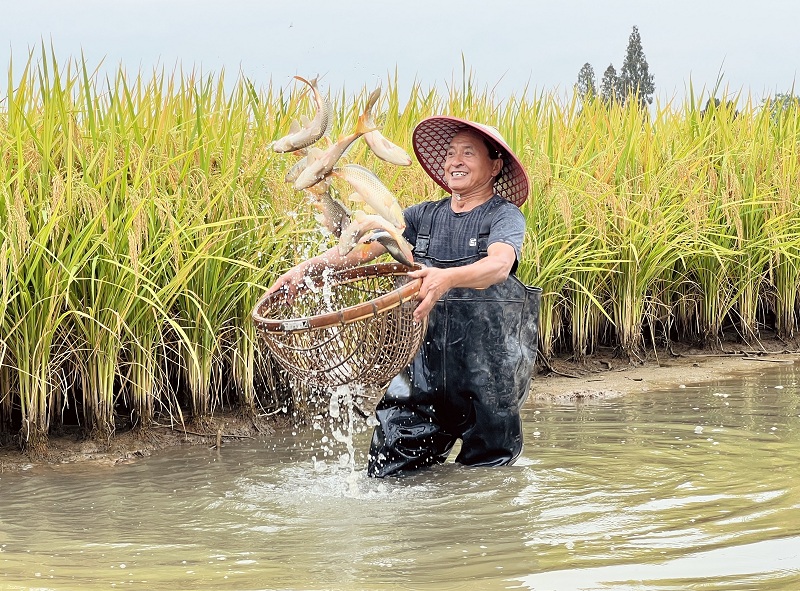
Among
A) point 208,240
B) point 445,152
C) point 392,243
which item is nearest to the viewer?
point 392,243

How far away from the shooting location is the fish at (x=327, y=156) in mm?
3512

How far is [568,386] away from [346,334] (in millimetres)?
2939

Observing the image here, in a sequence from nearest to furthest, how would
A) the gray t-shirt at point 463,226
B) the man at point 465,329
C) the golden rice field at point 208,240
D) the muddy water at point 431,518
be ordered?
the muddy water at point 431,518 < the gray t-shirt at point 463,226 < the man at point 465,329 < the golden rice field at point 208,240

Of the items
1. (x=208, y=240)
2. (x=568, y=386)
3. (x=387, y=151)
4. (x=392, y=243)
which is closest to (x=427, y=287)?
(x=392, y=243)

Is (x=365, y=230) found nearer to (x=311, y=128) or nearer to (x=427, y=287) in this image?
(x=427, y=287)

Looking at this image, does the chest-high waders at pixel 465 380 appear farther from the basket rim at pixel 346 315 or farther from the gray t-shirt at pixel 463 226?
the basket rim at pixel 346 315

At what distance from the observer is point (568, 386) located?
659 cm

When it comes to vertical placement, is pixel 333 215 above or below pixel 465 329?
above

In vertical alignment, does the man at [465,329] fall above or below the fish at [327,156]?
below

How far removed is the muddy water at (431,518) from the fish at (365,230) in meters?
0.96

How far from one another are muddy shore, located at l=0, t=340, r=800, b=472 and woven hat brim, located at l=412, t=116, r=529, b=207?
1.82m

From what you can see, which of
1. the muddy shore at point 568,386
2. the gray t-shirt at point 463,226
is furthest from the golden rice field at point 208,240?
the gray t-shirt at point 463,226

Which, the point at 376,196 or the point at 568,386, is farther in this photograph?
the point at 568,386

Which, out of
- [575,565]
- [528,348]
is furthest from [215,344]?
[575,565]
